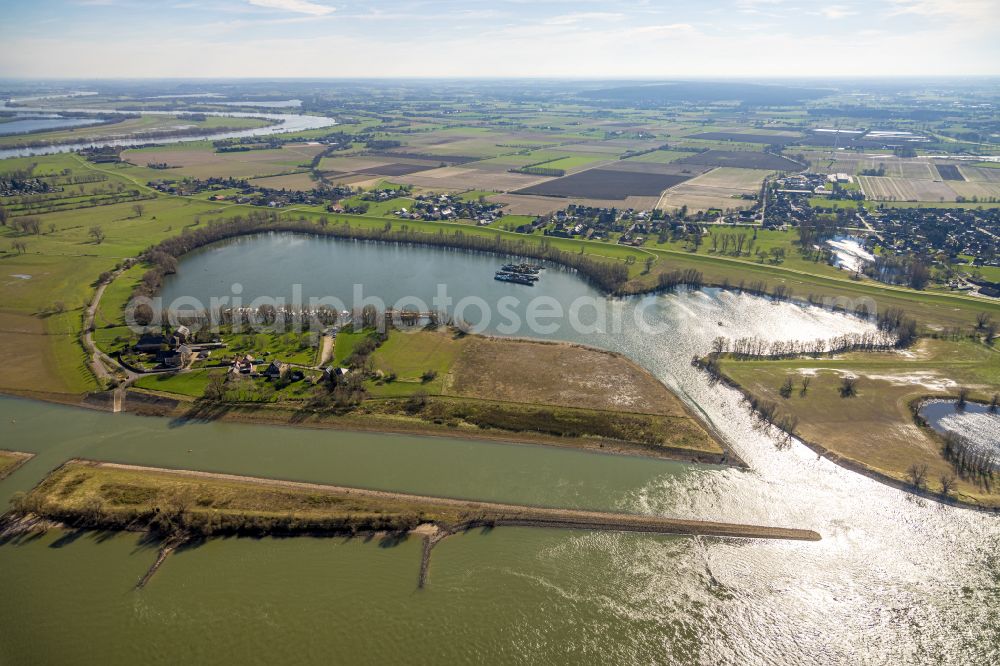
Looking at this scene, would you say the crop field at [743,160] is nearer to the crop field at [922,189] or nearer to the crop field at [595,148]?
the crop field at [922,189]

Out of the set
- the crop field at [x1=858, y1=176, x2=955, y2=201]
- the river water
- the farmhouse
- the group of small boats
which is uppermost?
the crop field at [x1=858, y1=176, x2=955, y2=201]

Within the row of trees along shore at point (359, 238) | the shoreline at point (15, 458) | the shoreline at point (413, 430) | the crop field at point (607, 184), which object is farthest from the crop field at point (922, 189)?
the shoreline at point (15, 458)

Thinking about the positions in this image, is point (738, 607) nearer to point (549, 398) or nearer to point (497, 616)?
point (497, 616)

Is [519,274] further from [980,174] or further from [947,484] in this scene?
[980,174]

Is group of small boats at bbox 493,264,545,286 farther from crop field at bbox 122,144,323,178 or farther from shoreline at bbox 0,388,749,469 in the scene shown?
crop field at bbox 122,144,323,178

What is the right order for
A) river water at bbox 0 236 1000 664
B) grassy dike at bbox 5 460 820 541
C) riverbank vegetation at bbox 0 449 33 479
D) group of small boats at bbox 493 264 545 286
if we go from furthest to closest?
group of small boats at bbox 493 264 545 286, riverbank vegetation at bbox 0 449 33 479, grassy dike at bbox 5 460 820 541, river water at bbox 0 236 1000 664

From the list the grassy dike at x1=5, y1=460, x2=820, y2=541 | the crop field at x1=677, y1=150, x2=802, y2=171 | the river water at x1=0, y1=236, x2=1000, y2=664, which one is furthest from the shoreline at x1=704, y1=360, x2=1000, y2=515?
the crop field at x1=677, y1=150, x2=802, y2=171
